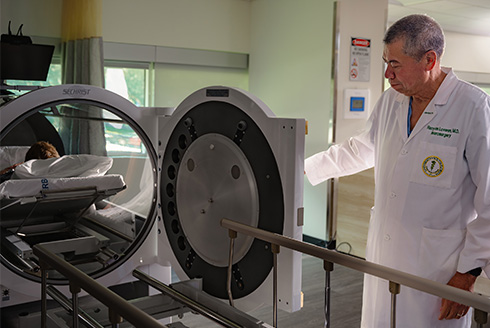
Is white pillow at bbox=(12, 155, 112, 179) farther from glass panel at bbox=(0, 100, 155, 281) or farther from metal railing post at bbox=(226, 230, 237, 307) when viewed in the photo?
metal railing post at bbox=(226, 230, 237, 307)

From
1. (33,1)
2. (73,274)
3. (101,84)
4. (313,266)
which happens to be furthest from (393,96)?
(33,1)

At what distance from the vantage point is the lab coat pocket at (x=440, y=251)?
1864 mm

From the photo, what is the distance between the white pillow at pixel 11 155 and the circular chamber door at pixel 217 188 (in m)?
0.64

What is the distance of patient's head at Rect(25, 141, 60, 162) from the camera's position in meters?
2.45

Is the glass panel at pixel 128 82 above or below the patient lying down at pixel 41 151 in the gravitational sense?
above

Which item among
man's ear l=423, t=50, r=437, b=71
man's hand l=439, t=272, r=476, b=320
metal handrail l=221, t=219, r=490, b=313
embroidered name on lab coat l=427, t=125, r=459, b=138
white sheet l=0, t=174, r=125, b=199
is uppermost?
man's ear l=423, t=50, r=437, b=71

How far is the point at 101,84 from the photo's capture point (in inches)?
179

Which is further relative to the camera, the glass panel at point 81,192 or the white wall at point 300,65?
the white wall at point 300,65

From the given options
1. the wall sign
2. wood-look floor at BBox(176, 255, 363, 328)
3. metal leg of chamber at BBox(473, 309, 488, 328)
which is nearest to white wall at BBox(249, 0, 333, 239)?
the wall sign

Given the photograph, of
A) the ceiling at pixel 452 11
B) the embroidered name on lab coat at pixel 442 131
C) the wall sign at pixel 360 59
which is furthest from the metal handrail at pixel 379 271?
the ceiling at pixel 452 11

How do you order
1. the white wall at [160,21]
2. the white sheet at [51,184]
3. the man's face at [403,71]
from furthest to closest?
the white wall at [160,21] < the white sheet at [51,184] < the man's face at [403,71]

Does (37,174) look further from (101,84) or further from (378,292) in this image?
(101,84)

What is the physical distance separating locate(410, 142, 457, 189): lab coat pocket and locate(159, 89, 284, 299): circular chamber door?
525mm

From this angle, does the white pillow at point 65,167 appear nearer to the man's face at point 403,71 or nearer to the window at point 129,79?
the man's face at point 403,71
